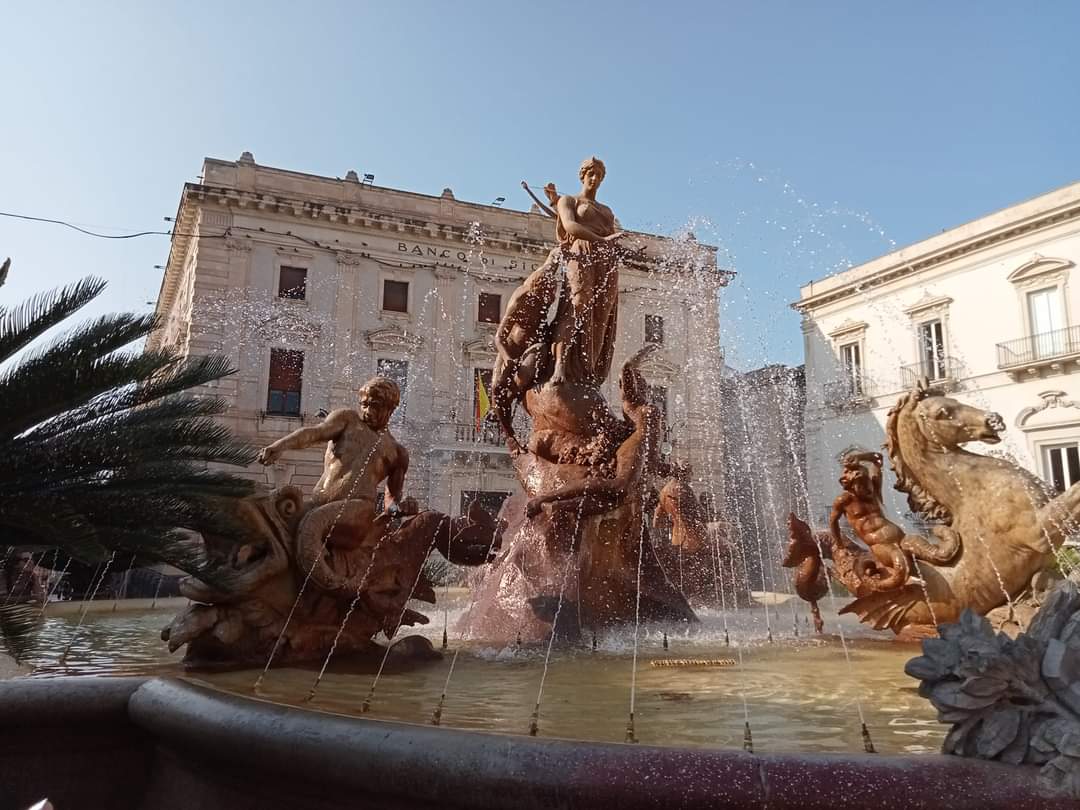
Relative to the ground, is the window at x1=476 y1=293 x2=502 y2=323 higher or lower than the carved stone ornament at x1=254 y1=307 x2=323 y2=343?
higher

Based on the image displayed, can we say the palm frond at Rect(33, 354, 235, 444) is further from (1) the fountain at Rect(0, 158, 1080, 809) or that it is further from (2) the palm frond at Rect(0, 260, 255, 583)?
(1) the fountain at Rect(0, 158, 1080, 809)

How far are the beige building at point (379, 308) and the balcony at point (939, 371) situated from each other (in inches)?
232

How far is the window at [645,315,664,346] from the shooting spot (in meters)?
26.2

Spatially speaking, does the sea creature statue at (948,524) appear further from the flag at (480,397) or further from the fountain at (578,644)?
the flag at (480,397)

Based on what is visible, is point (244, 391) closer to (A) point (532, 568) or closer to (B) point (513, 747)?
(A) point (532, 568)

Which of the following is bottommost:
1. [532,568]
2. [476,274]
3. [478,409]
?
[532,568]

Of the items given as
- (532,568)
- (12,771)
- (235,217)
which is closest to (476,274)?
(235,217)

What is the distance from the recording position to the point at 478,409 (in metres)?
19.6

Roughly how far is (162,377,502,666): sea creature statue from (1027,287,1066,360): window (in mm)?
21787

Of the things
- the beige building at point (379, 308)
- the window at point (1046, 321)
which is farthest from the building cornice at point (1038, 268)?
the beige building at point (379, 308)

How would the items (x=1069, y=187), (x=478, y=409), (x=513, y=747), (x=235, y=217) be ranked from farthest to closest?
1. (x=235, y=217)
2. (x=1069, y=187)
3. (x=478, y=409)
4. (x=513, y=747)

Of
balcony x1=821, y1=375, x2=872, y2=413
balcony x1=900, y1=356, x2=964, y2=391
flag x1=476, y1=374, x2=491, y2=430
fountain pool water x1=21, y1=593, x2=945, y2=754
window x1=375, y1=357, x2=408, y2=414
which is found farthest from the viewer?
balcony x1=821, y1=375, x2=872, y2=413

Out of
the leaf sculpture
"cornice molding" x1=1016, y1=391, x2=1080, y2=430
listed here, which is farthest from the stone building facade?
the leaf sculpture

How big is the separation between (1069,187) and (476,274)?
16.5 meters
